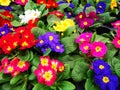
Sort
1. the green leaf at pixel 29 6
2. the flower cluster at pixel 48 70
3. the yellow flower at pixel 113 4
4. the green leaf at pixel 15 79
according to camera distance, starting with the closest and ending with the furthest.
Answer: the flower cluster at pixel 48 70 < the green leaf at pixel 15 79 < the green leaf at pixel 29 6 < the yellow flower at pixel 113 4

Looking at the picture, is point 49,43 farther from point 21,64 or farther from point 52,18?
point 52,18

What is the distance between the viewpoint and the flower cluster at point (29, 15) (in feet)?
11.2

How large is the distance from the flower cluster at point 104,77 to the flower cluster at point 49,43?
0.36 meters

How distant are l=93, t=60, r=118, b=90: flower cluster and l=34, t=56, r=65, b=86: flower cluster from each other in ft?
0.88

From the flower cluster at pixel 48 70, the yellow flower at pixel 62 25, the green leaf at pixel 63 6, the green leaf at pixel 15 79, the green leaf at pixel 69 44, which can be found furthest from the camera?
the green leaf at pixel 63 6

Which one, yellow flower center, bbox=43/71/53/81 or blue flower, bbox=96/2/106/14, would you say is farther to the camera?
blue flower, bbox=96/2/106/14

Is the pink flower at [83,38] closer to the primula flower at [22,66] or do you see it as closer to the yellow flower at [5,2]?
the primula flower at [22,66]

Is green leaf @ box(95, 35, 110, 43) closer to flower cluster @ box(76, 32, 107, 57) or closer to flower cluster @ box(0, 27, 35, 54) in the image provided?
flower cluster @ box(76, 32, 107, 57)

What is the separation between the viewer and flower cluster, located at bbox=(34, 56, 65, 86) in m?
2.54

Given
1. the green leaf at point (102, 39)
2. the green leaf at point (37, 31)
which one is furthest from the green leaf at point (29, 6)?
the green leaf at point (102, 39)

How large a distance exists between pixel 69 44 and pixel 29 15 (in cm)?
75

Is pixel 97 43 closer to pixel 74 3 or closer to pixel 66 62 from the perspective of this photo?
pixel 66 62

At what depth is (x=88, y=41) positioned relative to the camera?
2.84m

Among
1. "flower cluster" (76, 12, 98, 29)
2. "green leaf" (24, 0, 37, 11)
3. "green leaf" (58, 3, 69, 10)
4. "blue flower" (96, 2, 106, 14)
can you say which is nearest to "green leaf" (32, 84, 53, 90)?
"flower cluster" (76, 12, 98, 29)
